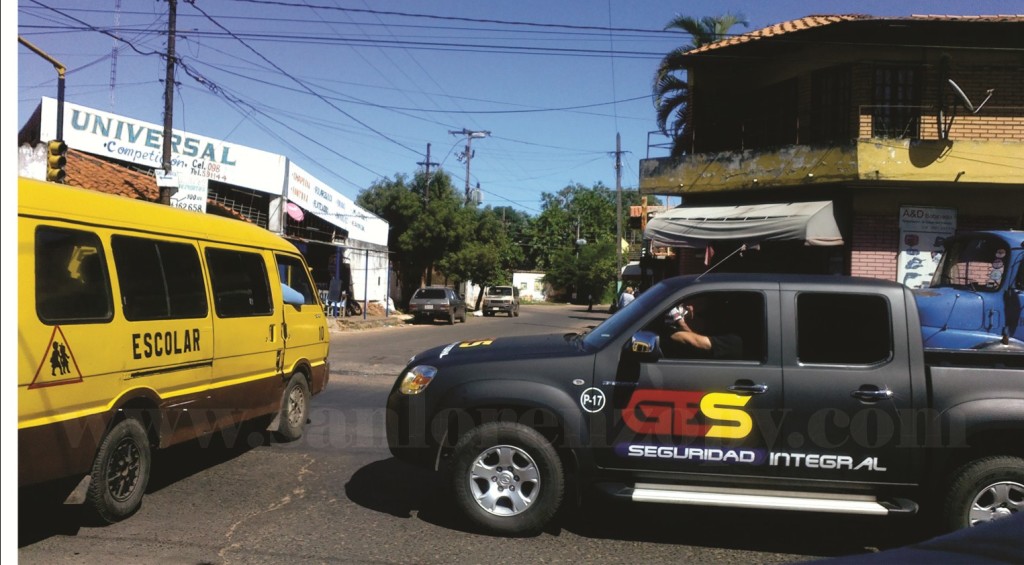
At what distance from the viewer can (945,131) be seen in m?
14.2

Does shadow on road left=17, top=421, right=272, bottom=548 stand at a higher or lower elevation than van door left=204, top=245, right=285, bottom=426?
lower

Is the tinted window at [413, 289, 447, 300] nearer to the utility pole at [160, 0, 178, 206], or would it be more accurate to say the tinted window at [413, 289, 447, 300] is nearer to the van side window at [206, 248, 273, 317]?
the utility pole at [160, 0, 178, 206]

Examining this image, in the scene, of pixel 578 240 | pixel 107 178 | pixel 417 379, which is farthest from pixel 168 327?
pixel 578 240

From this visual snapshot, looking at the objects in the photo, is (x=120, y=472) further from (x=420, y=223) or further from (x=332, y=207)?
(x=420, y=223)

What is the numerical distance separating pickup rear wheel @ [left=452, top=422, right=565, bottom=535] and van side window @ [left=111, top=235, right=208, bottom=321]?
8.33 feet

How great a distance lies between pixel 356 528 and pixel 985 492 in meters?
4.04

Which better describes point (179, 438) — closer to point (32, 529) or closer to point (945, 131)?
point (32, 529)

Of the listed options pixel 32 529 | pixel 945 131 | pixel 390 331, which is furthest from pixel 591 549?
pixel 390 331

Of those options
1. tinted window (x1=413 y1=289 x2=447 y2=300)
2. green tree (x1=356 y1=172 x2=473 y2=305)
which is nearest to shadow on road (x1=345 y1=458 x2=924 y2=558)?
→ tinted window (x1=413 y1=289 x2=447 y2=300)

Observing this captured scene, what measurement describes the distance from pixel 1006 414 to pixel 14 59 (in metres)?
5.28

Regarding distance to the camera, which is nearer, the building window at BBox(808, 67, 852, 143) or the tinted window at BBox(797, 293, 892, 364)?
the tinted window at BBox(797, 293, 892, 364)

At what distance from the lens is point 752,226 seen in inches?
580

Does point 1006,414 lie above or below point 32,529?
above

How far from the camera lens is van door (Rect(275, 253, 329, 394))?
24.7ft
